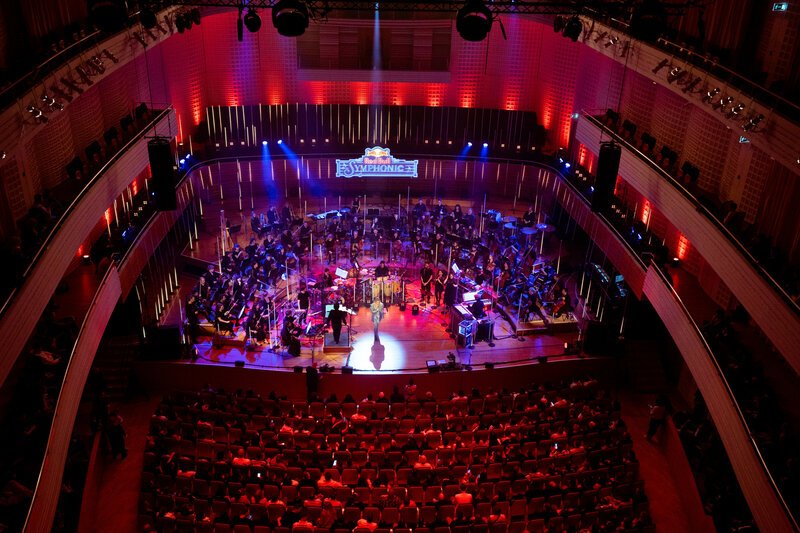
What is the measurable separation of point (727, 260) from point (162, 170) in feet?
37.2

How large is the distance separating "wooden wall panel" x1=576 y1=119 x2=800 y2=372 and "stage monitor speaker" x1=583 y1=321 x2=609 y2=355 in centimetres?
346

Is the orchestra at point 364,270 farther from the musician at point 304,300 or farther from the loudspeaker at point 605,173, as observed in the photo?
the loudspeaker at point 605,173

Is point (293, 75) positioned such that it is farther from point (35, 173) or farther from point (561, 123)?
point (35, 173)

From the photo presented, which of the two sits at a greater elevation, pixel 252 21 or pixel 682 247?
pixel 252 21

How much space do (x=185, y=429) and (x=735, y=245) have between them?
11.8 m

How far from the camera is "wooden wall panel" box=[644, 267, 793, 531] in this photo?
982 centimetres

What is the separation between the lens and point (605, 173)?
1346 cm

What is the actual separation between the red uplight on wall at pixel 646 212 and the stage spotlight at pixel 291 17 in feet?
40.5

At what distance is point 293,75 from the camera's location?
26.3 meters

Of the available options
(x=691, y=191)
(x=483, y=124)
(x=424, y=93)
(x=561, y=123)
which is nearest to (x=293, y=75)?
(x=424, y=93)

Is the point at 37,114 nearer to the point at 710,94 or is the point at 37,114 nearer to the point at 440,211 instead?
the point at 710,94

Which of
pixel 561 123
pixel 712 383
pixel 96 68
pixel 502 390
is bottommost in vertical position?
pixel 502 390

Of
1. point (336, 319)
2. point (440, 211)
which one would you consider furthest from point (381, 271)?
point (440, 211)

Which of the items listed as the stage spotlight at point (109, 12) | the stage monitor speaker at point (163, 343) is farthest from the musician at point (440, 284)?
the stage spotlight at point (109, 12)
